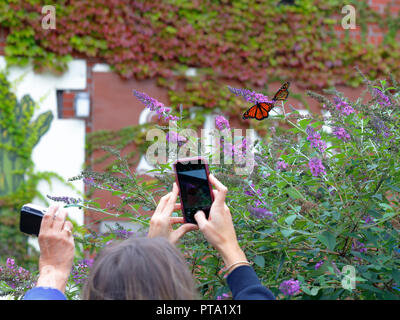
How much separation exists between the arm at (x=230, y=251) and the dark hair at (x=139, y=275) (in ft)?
0.42

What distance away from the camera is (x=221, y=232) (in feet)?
4.39

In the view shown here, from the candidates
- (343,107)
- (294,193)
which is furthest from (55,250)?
(343,107)

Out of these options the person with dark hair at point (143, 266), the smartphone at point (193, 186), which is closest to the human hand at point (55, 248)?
the person with dark hair at point (143, 266)

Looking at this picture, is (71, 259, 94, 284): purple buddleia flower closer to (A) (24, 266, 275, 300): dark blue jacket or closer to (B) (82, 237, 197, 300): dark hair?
(A) (24, 266, 275, 300): dark blue jacket

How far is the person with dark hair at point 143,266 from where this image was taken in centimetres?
112

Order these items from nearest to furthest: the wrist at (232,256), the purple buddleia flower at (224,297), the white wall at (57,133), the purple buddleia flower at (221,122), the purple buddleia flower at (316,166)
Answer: the wrist at (232,256) → the purple buddleia flower at (224,297) → the purple buddleia flower at (316,166) → the purple buddleia flower at (221,122) → the white wall at (57,133)

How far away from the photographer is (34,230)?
154cm

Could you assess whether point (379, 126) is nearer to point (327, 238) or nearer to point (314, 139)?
point (314, 139)

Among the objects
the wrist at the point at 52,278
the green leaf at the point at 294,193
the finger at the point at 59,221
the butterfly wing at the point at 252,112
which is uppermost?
the butterfly wing at the point at 252,112

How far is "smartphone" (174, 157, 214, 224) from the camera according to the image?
4.83 feet

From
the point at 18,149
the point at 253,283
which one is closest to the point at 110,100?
the point at 18,149

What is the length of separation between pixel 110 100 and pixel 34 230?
3.99m

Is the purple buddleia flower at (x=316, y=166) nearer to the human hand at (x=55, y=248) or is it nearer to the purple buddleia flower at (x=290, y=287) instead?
the purple buddleia flower at (x=290, y=287)

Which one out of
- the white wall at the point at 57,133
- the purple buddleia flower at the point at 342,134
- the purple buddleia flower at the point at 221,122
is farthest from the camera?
the white wall at the point at 57,133
